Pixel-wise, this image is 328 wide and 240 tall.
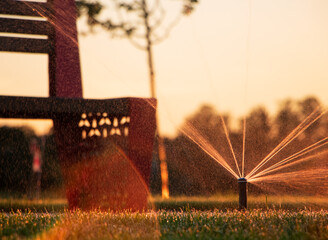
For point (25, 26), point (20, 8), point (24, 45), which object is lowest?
point (24, 45)

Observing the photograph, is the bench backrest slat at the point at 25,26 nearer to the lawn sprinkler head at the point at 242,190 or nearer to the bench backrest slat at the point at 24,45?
the bench backrest slat at the point at 24,45

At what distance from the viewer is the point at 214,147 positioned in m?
9.62

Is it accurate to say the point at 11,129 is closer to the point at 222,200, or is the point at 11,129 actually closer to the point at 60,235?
the point at 222,200

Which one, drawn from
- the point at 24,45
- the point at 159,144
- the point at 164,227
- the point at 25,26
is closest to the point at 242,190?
the point at 164,227

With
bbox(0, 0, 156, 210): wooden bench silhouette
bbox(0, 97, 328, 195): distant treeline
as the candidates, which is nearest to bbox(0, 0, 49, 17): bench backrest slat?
bbox(0, 0, 156, 210): wooden bench silhouette

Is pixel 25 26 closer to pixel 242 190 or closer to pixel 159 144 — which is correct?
pixel 242 190

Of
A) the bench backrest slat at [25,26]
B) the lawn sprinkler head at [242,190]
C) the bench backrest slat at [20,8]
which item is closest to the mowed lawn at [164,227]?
the lawn sprinkler head at [242,190]

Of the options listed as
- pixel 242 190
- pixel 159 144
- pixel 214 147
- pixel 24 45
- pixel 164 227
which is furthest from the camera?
pixel 214 147

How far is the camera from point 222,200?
6031mm

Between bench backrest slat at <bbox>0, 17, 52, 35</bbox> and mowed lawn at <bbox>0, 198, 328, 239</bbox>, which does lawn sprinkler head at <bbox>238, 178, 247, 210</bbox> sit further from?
bench backrest slat at <bbox>0, 17, 52, 35</bbox>

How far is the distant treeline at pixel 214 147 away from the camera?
9.02 meters

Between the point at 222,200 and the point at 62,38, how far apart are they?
2.79 m

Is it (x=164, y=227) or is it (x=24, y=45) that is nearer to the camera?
(x=164, y=227)

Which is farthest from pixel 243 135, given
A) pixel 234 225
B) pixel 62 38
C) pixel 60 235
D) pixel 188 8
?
pixel 60 235
